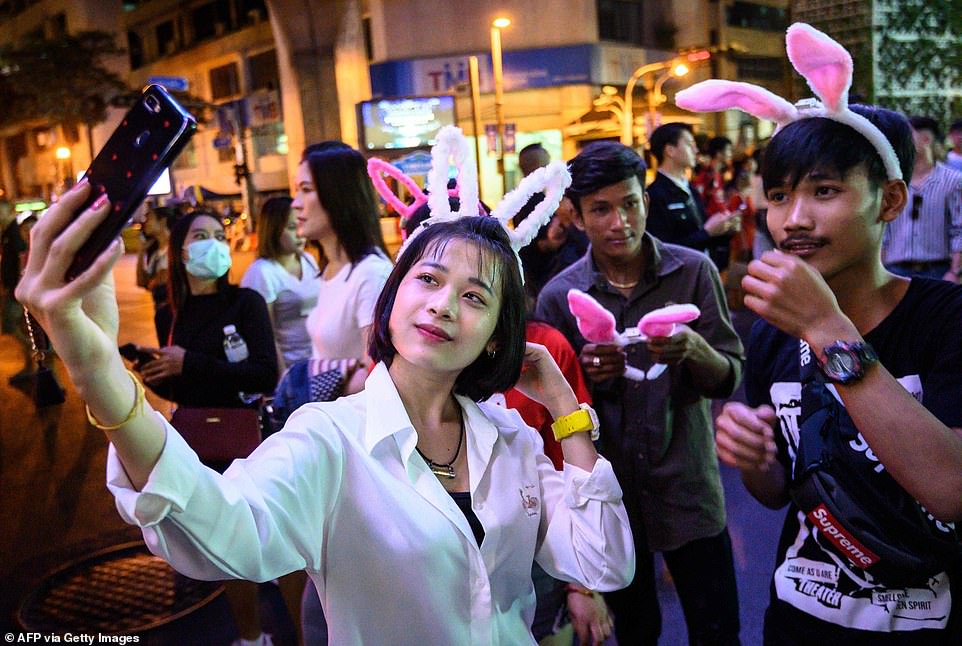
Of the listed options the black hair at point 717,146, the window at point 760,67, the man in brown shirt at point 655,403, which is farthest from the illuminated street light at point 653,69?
the man in brown shirt at point 655,403

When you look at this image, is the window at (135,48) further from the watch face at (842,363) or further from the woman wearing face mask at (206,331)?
the watch face at (842,363)

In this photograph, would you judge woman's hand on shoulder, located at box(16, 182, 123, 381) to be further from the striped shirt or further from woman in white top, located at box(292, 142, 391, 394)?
the striped shirt

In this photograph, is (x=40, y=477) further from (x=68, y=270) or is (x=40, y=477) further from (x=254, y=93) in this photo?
(x=254, y=93)

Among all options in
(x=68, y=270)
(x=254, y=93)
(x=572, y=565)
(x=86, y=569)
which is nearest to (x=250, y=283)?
(x=86, y=569)

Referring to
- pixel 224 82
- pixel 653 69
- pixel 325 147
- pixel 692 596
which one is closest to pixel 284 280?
pixel 325 147

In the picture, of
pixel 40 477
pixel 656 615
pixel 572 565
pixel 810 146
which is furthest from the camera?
pixel 40 477

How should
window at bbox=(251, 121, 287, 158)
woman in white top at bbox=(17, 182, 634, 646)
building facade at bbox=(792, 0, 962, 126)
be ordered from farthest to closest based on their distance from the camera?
window at bbox=(251, 121, 287, 158), building facade at bbox=(792, 0, 962, 126), woman in white top at bbox=(17, 182, 634, 646)

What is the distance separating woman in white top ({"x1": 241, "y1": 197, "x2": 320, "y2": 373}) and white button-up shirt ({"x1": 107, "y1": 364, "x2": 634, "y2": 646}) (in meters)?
2.95

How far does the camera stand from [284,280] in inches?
194

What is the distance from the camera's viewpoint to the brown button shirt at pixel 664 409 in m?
2.78

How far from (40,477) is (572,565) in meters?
6.06

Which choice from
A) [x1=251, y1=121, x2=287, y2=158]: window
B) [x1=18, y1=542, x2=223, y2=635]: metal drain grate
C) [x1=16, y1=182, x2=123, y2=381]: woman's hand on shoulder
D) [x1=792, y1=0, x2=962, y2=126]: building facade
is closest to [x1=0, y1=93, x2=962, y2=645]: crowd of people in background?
[x1=18, y1=542, x2=223, y2=635]: metal drain grate

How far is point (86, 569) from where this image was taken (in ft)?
15.7

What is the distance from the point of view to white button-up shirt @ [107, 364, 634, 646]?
1.41 metres
